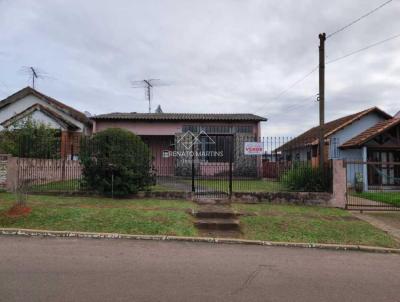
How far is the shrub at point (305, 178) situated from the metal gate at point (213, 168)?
87.8 inches

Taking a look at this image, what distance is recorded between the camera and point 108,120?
75.8ft

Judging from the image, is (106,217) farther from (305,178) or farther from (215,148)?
(215,148)

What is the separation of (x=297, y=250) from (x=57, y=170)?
1094cm

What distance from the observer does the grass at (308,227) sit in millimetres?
8241

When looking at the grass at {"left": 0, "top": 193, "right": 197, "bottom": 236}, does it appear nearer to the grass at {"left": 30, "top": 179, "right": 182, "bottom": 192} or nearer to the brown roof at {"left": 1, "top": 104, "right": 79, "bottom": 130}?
the grass at {"left": 30, "top": 179, "right": 182, "bottom": 192}

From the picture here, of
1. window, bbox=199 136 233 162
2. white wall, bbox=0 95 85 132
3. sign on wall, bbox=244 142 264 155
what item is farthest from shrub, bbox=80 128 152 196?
white wall, bbox=0 95 85 132

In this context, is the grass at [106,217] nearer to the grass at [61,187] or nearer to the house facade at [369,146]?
the grass at [61,187]

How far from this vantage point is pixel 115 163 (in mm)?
12109

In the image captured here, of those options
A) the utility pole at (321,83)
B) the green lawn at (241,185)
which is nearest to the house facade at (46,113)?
the green lawn at (241,185)

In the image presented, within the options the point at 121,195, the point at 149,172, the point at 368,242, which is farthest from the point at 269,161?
the point at 368,242

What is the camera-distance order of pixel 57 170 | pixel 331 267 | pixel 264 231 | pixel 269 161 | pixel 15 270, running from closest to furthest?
pixel 15 270, pixel 331 267, pixel 264 231, pixel 57 170, pixel 269 161

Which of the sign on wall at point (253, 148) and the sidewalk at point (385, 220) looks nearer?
the sidewalk at point (385, 220)

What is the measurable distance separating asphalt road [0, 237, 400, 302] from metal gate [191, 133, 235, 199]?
16.5ft

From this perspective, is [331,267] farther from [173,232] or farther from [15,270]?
[15,270]
